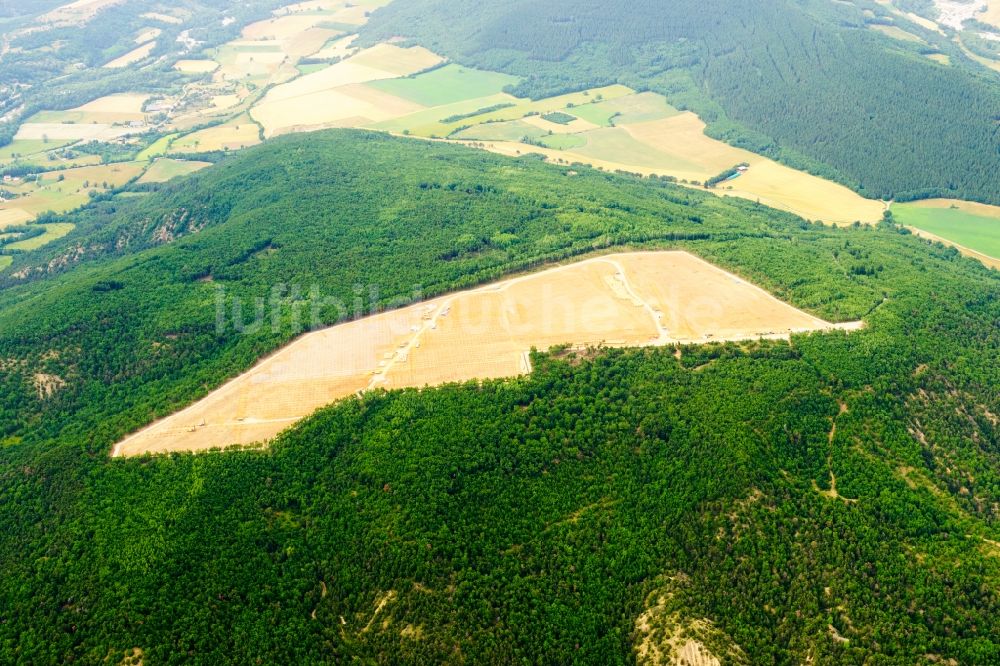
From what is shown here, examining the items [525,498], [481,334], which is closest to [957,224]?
[481,334]

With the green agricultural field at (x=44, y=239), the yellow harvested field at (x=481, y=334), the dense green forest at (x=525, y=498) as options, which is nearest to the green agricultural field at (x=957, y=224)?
the dense green forest at (x=525, y=498)

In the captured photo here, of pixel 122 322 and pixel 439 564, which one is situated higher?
pixel 122 322

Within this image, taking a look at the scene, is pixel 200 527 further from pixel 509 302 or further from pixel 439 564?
pixel 509 302

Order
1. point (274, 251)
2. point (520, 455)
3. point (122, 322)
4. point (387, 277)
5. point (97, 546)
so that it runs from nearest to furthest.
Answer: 1. point (97, 546)
2. point (520, 455)
3. point (122, 322)
4. point (387, 277)
5. point (274, 251)

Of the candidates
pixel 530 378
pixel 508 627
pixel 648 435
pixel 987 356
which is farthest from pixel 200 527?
pixel 987 356

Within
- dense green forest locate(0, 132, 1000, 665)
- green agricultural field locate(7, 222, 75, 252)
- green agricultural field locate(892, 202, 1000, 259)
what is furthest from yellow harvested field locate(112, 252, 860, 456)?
green agricultural field locate(7, 222, 75, 252)

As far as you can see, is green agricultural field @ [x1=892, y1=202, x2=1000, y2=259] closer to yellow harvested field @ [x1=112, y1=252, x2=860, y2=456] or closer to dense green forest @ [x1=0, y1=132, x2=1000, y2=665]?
dense green forest @ [x1=0, y1=132, x2=1000, y2=665]
